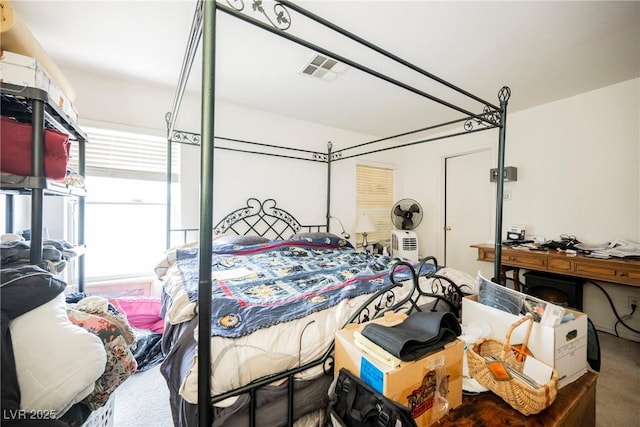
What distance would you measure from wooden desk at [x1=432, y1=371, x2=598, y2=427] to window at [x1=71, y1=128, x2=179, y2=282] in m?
3.05

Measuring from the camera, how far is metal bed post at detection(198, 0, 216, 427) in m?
0.81

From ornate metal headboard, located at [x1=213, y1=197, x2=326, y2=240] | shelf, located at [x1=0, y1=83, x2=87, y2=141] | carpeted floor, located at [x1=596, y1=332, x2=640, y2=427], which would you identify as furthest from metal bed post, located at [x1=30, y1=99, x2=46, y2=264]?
carpeted floor, located at [x1=596, y1=332, x2=640, y2=427]

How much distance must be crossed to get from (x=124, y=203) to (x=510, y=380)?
11.1ft

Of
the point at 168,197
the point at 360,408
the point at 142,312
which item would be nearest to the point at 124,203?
the point at 168,197

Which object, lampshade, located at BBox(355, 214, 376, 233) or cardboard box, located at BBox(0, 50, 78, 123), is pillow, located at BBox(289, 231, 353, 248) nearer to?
lampshade, located at BBox(355, 214, 376, 233)

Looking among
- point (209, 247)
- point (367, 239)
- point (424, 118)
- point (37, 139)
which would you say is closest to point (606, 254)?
point (424, 118)

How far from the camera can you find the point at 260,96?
2.82m

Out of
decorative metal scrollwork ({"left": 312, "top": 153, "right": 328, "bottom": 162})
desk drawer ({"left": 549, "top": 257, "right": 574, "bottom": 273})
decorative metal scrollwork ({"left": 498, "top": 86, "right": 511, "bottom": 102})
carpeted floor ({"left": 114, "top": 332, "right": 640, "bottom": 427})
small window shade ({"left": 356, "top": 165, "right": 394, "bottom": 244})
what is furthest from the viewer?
small window shade ({"left": 356, "top": 165, "right": 394, "bottom": 244})

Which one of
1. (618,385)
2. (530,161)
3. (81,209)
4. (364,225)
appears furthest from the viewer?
(364,225)

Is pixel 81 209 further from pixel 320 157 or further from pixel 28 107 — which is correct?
pixel 320 157

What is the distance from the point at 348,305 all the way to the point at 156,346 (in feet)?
5.96

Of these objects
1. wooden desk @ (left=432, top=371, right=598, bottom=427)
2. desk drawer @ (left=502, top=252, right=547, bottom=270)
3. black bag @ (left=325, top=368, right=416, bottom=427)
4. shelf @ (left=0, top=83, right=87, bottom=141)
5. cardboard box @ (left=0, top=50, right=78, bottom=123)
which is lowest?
wooden desk @ (left=432, top=371, right=598, bottom=427)

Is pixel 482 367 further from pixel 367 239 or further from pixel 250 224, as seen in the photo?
pixel 367 239

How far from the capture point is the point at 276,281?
5.49ft
